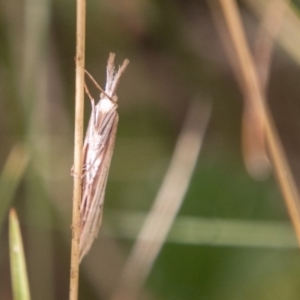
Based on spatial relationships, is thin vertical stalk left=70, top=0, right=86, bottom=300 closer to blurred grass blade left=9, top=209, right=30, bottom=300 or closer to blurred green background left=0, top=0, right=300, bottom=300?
blurred grass blade left=9, top=209, right=30, bottom=300

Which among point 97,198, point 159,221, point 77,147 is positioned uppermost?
point 77,147

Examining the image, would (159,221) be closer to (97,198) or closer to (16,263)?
(97,198)

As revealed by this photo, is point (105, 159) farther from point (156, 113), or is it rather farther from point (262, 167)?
point (156, 113)

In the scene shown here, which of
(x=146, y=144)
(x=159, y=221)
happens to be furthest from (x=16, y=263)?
(x=146, y=144)

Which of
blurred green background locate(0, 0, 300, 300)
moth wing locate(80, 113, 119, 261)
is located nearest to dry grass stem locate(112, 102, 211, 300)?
blurred green background locate(0, 0, 300, 300)

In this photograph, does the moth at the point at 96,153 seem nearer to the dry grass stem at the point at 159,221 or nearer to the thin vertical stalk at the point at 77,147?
the thin vertical stalk at the point at 77,147
